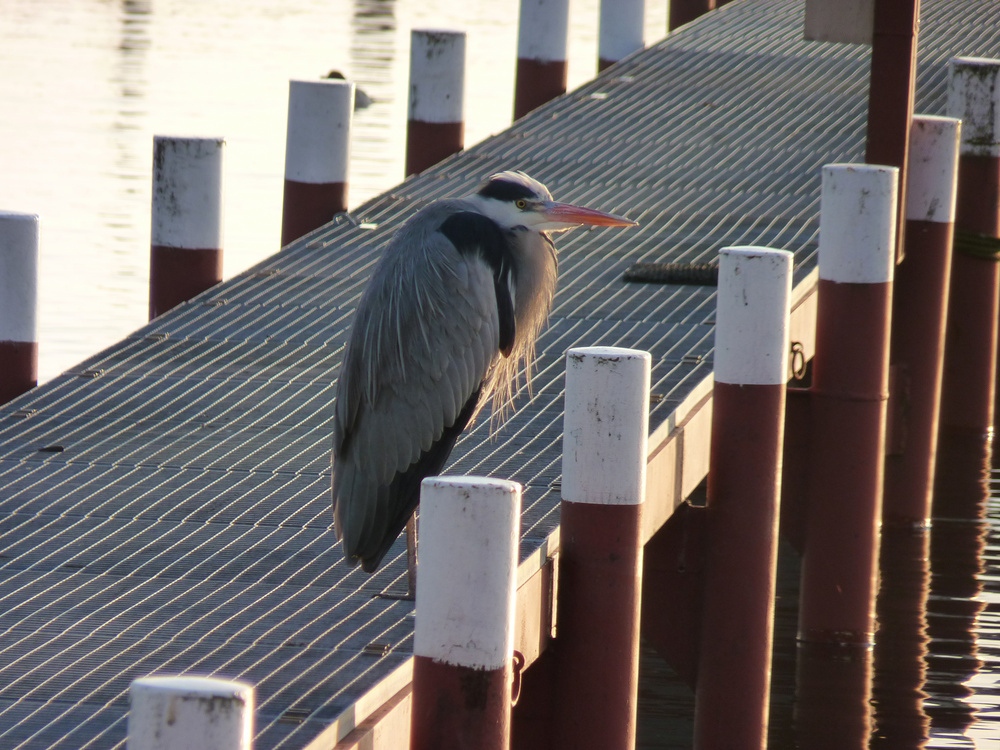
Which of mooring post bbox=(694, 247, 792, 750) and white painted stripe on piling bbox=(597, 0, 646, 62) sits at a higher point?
white painted stripe on piling bbox=(597, 0, 646, 62)

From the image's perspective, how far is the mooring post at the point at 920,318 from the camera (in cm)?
811

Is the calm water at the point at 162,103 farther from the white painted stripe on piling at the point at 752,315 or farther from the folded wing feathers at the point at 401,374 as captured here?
the folded wing feathers at the point at 401,374

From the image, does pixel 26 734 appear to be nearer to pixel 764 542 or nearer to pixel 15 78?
pixel 764 542

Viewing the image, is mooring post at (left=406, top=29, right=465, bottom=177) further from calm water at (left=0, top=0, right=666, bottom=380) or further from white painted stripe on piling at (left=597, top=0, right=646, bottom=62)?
white painted stripe on piling at (left=597, top=0, right=646, bottom=62)

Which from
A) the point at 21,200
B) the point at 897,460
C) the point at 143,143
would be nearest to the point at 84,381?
the point at 897,460

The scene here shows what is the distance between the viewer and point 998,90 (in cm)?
884

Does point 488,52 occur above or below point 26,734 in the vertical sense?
above

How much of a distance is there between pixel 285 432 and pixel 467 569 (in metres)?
2.39

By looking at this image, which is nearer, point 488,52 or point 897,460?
point 897,460

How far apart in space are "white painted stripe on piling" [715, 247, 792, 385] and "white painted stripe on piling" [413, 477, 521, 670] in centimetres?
193

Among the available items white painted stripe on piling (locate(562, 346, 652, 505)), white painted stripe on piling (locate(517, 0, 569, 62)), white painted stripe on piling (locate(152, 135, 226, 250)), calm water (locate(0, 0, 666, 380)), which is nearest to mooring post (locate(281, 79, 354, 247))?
white painted stripe on piling (locate(152, 135, 226, 250))

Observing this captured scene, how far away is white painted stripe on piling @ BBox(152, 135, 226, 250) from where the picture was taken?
7078 mm

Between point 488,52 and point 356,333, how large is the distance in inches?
758

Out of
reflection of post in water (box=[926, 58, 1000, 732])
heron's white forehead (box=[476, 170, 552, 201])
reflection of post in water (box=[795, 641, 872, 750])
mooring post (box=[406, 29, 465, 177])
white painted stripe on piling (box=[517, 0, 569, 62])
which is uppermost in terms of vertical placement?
white painted stripe on piling (box=[517, 0, 569, 62])
